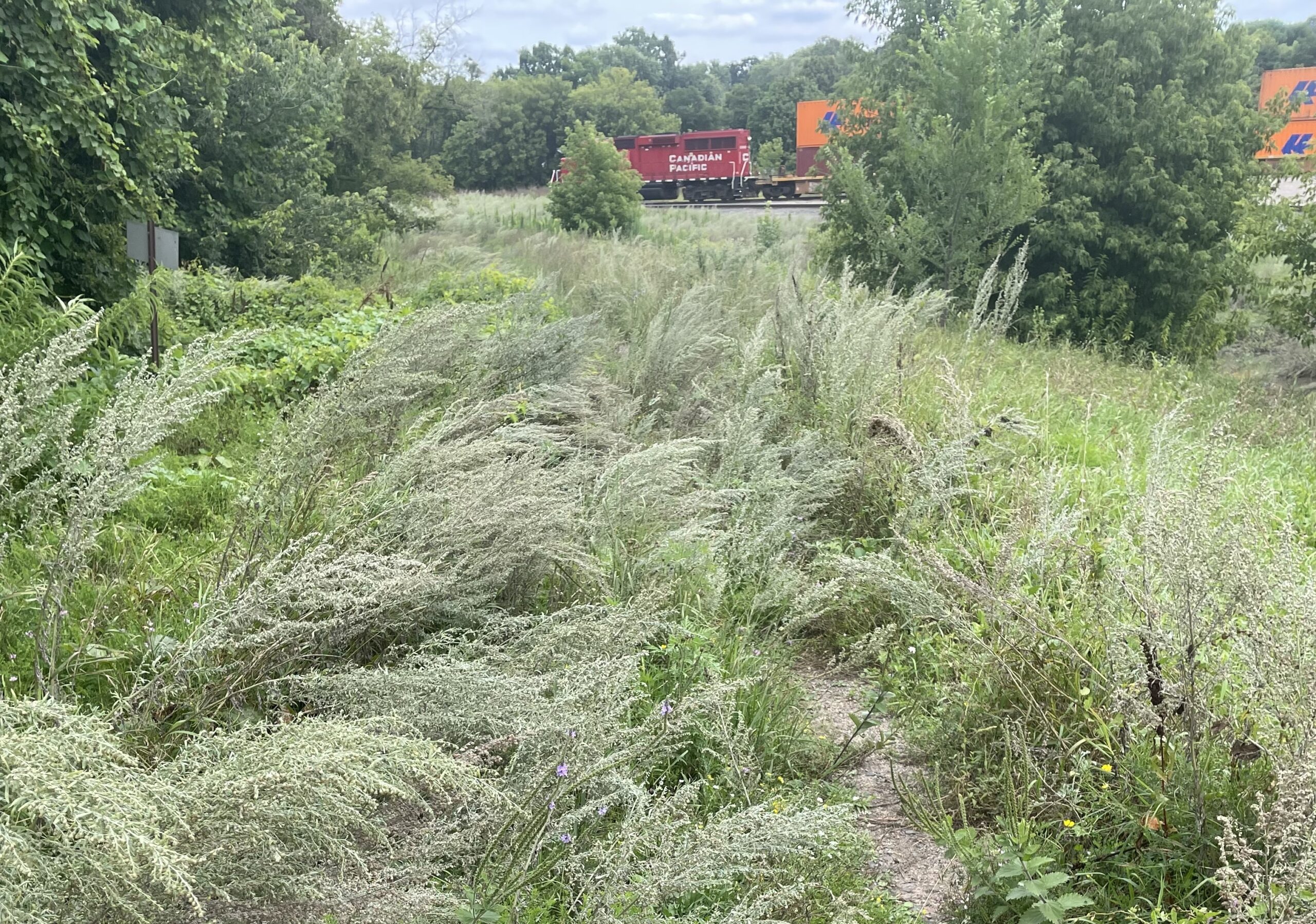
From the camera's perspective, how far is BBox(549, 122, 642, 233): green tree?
22.8 meters

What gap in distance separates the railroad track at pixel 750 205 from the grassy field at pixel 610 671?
106 ft

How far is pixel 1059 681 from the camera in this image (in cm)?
304

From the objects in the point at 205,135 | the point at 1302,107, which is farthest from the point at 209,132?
the point at 1302,107

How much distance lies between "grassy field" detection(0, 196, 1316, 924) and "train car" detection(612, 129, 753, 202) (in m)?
38.7

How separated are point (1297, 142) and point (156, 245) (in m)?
35.5

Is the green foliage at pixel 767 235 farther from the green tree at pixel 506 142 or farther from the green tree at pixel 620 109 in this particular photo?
the green tree at pixel 620 109

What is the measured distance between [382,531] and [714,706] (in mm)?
1188

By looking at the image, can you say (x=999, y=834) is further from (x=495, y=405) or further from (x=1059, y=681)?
(x=495, y=405)

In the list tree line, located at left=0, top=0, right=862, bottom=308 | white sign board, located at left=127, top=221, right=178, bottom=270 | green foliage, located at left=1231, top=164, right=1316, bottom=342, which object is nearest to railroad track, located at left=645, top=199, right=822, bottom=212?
tree line, located at left=0, top=0, right=862, bottom=308

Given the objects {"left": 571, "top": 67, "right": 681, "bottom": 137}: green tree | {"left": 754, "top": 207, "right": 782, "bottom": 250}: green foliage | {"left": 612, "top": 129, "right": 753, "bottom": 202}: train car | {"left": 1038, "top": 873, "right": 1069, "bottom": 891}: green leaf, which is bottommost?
{"left": 1038, "top": 873, "right": 1069, "bottom": 891}: green leaf

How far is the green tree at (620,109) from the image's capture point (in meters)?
61.8

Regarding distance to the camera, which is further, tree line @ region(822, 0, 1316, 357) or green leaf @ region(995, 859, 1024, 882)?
tree line @ region(822, 0, 1316, 357)

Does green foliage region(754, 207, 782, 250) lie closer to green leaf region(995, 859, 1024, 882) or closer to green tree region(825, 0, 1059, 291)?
green tree region(825, 0, 1059, 291)

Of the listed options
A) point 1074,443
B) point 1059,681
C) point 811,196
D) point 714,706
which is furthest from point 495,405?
point 811,196
